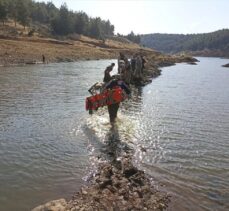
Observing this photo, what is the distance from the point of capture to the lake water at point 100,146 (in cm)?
1058

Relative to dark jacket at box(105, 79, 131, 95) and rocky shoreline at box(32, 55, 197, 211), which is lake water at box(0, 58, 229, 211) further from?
dark jacket at box(105, 79, 131, 95)

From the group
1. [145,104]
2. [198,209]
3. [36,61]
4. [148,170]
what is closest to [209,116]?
[145,104]

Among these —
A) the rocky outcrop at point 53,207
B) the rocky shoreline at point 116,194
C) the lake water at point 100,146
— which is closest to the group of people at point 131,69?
the lake water at point 100,146

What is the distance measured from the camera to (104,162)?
41.9 feet

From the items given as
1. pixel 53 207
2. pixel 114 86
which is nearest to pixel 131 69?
pixel 114 86

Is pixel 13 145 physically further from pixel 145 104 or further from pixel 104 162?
pixel 145 104

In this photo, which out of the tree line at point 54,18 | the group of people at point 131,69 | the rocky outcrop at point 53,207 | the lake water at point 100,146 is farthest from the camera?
the tree line at point 54,18

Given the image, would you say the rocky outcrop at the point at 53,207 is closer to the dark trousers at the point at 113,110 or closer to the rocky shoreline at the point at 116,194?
the rocky shoreline at the point at 116,194

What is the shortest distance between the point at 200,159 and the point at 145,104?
42.2 ft

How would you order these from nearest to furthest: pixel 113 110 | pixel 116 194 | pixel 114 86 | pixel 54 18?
pixel 116 194
pixel 114 86
pixel 113 110
pixel 54 18

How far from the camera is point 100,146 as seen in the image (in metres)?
14.9

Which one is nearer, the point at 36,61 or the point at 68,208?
the point at 68,208

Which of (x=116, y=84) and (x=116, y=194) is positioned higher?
(x=116, y=84)

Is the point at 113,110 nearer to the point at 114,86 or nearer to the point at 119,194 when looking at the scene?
the point at 114,86
